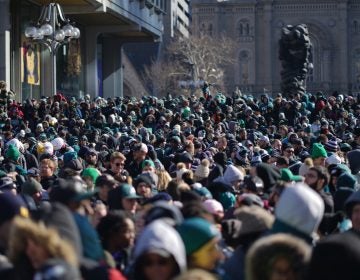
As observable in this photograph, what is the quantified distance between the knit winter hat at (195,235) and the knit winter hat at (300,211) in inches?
22.2

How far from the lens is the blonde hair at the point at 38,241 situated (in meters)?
5.40

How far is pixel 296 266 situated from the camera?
19.3ft

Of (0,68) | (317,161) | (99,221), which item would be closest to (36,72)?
(0,68)

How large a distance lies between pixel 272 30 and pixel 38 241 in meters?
105

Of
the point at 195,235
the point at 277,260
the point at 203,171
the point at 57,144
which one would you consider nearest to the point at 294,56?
the point at 57,144

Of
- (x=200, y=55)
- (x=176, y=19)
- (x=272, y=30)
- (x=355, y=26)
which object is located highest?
(x=176, y=19)

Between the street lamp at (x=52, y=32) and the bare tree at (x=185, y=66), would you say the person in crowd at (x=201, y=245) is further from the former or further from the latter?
the bare tree at (x=185, y=66)

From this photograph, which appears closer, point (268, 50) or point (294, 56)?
point (294, 56)

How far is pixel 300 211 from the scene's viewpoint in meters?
7.01

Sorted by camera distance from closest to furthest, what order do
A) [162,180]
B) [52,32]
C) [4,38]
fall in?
[162,180]
[52,32]
[4,38]

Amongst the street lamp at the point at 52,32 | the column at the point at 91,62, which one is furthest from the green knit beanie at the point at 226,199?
the column at the point at 91,62

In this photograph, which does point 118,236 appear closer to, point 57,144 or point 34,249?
point 34,249

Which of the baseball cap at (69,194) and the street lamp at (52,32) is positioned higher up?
the street lamp at (52,32)

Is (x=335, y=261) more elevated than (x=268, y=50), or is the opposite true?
(x=268, y=50)
